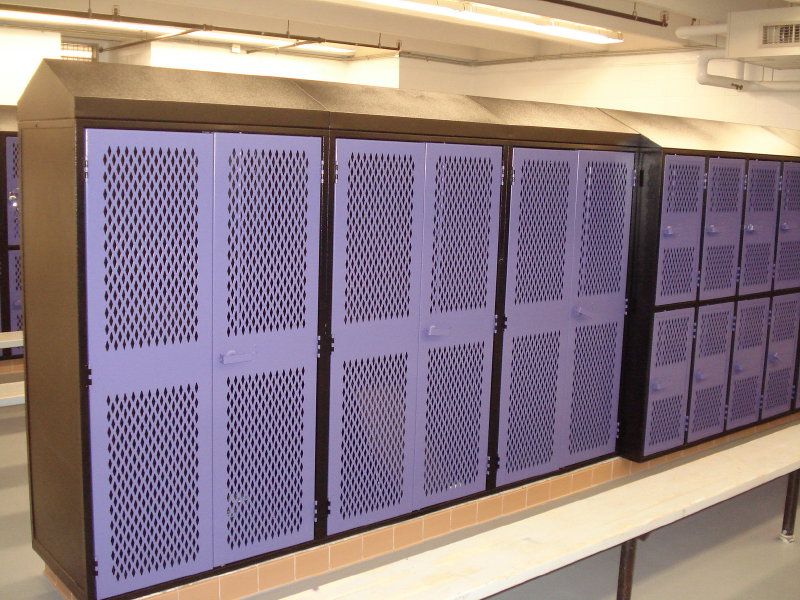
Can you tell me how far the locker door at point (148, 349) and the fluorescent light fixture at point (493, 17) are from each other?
3.47 m

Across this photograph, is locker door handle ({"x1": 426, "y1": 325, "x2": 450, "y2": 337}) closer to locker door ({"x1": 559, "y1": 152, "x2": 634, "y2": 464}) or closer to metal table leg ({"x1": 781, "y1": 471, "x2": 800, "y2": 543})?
locker door ({"x1": 559, "y1": 152, "x2": 634, "y2": 464})

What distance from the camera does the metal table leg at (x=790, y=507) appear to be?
425cm

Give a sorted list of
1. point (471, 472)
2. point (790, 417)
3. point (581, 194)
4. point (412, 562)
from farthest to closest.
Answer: point (790, 417)
point (581, 194)
point (471, 472)
point (412, 562)

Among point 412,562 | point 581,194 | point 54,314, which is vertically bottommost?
point 412,562

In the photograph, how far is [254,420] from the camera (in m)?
3.40

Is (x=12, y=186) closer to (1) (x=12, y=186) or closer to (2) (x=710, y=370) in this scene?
(1) (x=12, y=186)

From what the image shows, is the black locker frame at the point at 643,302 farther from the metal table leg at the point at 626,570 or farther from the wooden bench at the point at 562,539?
the metal table leg at the point at 626,570

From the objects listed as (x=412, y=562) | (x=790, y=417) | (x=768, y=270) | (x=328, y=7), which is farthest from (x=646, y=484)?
(x=328, y=7)

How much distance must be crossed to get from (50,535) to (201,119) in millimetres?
1904

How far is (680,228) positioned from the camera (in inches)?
194

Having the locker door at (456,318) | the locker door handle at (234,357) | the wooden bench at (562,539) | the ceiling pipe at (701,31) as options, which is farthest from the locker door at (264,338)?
the ceiling pipe at (701,31)

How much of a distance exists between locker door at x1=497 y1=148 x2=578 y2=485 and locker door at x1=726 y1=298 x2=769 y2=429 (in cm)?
165

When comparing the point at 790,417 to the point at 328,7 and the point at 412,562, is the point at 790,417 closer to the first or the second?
the point at 412,562

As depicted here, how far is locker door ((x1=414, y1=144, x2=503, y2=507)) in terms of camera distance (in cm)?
391
